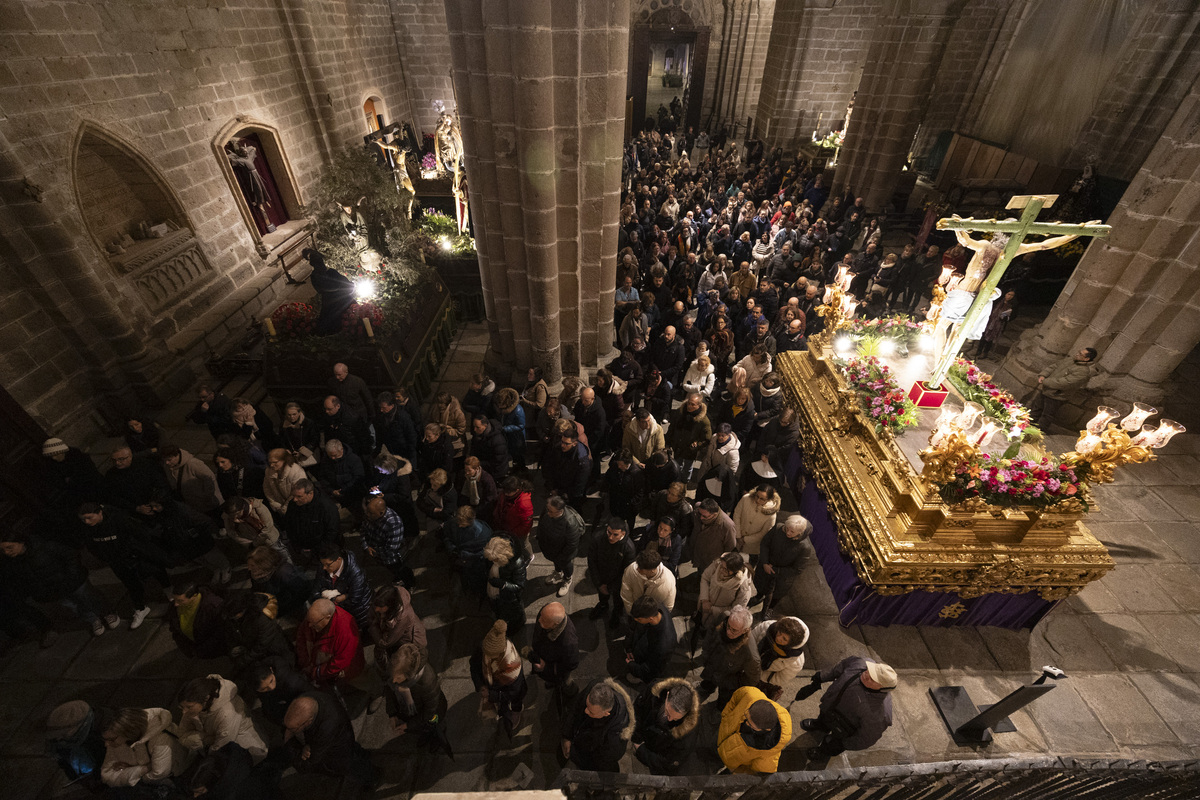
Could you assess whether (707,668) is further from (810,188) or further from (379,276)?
(810,188)

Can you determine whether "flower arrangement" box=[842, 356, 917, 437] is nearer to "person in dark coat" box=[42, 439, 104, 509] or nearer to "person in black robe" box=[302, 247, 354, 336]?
"person in black robe" box=[302, 247, 354, 336]

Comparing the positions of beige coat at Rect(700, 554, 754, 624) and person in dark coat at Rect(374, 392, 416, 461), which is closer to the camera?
beige coat at Rect(700, 554, 754, 624)

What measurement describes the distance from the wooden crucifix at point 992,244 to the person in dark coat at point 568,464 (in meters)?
3.80

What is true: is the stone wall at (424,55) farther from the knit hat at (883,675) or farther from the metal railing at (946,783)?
the metal railing at (946,783)

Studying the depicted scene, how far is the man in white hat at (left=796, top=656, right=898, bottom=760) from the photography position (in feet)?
12.1

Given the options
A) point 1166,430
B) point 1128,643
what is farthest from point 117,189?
point 1128,643

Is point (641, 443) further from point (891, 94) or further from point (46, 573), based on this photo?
point (891, 94)

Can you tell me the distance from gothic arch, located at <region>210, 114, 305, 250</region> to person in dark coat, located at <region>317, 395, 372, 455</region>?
5.03m

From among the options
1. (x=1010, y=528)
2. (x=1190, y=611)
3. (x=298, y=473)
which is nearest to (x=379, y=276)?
(x=298, y=473)

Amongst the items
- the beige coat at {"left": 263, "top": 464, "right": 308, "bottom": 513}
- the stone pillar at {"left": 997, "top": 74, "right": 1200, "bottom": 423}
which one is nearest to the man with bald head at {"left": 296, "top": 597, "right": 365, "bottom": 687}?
the beige coat at {"left": 263, "top": 464, "right": 308, "bottom": 513}

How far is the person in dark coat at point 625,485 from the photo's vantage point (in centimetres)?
562

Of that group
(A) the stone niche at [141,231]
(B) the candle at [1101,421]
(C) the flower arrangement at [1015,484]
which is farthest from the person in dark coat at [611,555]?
(A) the stone niche at [141,231]

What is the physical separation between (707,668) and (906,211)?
16462mm

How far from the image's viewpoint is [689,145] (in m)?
24.3
